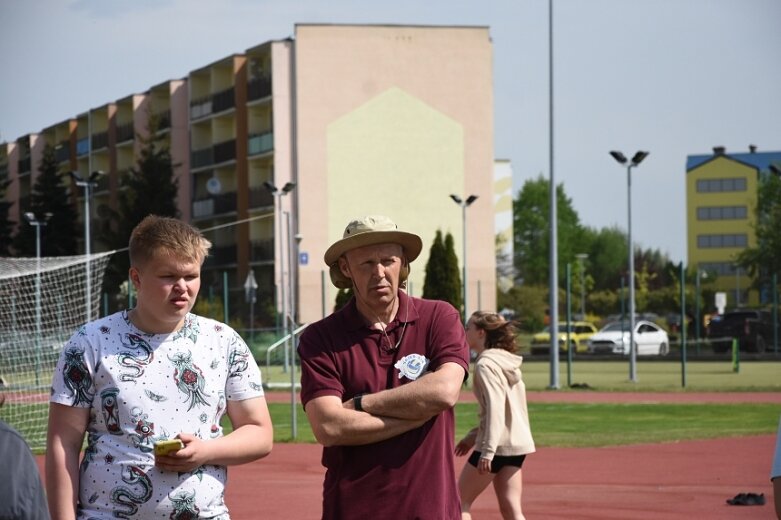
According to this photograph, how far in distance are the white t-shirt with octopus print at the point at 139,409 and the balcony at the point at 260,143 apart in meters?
59.5

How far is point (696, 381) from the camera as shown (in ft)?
117

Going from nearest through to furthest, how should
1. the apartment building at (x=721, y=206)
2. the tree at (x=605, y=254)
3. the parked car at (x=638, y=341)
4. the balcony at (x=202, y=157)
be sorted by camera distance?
the parked car at (x=638, y=341)
the balcony at (x=202, y=157)
the apartment building at (x=721, y=206)
the tree at (x=605, y=254)

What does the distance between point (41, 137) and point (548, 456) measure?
270ft

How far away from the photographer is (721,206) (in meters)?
130

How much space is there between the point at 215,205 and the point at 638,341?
88.3 ft

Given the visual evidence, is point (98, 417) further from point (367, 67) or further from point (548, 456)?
point (367, 67)

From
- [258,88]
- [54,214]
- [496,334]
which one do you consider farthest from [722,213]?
[496,334]

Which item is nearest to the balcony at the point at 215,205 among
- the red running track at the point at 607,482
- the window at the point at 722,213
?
the red running track at the point at 607,482

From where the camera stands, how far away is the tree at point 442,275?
46750mm

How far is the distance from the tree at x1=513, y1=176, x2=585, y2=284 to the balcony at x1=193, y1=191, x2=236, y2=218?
53.9m

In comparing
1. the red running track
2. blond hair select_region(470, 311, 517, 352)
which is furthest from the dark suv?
blond hair select_region(470, 311, 517, 352)

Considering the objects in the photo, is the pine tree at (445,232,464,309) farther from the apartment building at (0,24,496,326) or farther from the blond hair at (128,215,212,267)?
the blond hair at (128,215,212,267)

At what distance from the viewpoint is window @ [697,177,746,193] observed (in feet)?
421

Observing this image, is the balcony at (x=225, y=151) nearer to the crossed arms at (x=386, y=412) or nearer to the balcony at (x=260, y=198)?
the balcony at (x=260, y=198)
